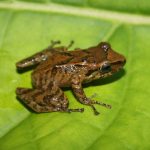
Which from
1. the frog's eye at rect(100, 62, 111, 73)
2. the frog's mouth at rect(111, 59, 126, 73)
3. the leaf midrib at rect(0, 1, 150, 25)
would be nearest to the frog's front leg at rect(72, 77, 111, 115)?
the frog's eye at rect(100, 62, 111, 73)

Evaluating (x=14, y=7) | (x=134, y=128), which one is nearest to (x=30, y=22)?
(x=14, y=7)

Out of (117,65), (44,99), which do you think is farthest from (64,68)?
(117,65)

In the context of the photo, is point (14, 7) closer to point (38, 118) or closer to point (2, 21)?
point (2, 21)

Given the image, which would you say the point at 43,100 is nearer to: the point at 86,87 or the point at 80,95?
the point at 80,95

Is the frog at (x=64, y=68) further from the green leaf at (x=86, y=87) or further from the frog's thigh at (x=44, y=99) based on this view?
the green leaf at (x=86, y=87)

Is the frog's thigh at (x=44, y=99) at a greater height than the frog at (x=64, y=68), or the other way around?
the frog at (x=64, y=68)

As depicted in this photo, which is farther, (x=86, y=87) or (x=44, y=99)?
(x=86, y=87)

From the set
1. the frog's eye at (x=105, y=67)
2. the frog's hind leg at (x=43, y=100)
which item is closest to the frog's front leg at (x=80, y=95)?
the frog's hind leg at (x=43, y=100)
